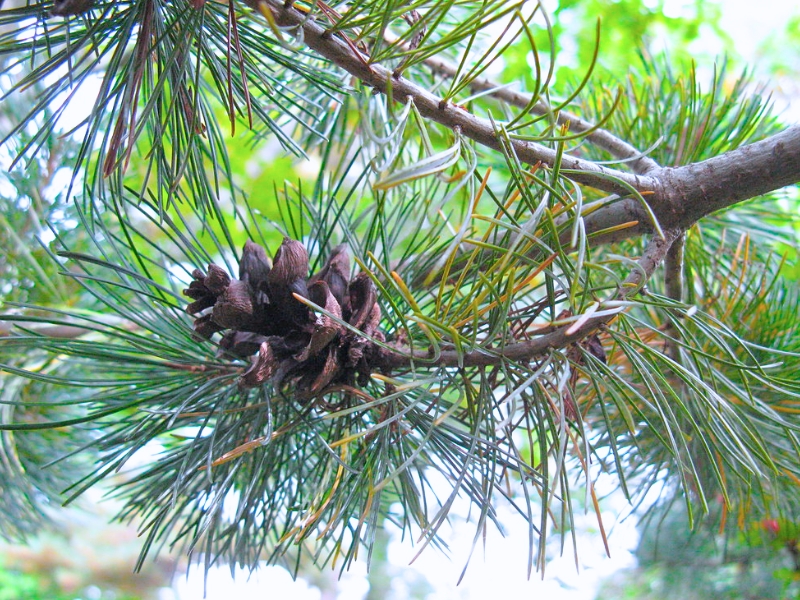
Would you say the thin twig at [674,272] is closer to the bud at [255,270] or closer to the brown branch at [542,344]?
the brown branch at [542,344]

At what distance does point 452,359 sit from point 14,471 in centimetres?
38

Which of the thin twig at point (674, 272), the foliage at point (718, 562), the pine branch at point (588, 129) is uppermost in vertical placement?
the pine branch at point (588, 129)

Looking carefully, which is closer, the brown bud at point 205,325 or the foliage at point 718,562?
the brown bud at point 205,325

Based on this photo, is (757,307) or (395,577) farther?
(395,577)

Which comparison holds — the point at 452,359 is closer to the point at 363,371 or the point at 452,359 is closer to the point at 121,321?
the point at 363,371

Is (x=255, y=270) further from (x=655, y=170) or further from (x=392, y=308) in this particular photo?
(x=655, y=170)

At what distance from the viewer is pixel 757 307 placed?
420mm

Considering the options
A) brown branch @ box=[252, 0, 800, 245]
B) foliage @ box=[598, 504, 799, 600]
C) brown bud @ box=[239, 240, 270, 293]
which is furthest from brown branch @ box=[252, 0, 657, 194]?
foliage @ box=[598, 504, 799, 600]

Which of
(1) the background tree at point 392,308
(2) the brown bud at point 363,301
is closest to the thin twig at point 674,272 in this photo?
(1) the background tree at point 392,308

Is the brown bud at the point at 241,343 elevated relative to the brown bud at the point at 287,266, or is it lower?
lower

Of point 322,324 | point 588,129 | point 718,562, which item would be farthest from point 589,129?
point 718,562

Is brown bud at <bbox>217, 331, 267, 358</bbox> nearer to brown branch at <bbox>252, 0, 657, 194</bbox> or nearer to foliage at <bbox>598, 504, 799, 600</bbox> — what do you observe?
brown branch at <bbox>252, 0, 657, 194</bbox>

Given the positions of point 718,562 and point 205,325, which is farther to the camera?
point 718,562

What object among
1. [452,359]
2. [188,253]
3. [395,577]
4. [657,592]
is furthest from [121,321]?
[395,577]
